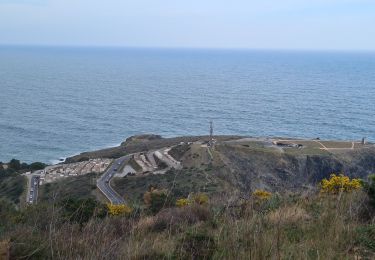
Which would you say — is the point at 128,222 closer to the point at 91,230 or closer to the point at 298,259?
the point at 91,230

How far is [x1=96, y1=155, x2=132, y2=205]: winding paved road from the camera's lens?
38.5 m

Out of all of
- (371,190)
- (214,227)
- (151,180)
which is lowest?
(151,180)

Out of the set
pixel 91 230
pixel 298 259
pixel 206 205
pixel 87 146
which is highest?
pixel 298 259

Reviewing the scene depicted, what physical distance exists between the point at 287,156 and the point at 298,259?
49921 mm

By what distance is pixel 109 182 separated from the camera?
45531 mm

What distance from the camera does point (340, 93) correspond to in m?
122

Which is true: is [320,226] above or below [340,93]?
above

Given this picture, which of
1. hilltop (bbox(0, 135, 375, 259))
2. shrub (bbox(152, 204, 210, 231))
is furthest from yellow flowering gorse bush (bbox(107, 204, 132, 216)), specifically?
shrub (bbox(152, 204, 210, 231))

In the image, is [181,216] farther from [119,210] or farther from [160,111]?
[160,111]

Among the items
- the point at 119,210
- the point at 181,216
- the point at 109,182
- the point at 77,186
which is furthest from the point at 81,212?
the point at 109,182

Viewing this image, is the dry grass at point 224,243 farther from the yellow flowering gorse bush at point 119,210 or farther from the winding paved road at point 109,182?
the winding paved road at point 109,182

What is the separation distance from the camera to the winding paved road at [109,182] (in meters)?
38.5

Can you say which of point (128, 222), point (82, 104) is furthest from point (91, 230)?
point (82, 104)

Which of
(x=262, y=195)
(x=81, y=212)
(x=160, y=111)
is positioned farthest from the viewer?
(x=160, y=111)
